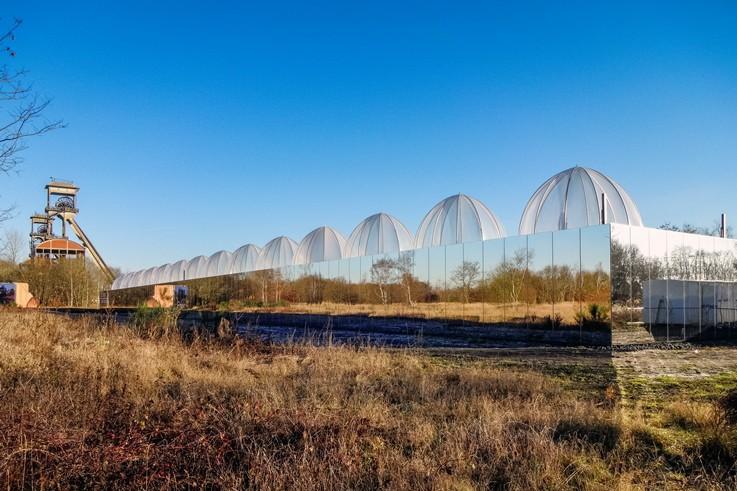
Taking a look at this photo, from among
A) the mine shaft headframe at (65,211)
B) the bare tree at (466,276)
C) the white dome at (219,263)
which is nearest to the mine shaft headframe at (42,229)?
the mine shaft headframe at (65,211)

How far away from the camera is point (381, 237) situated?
962 inches

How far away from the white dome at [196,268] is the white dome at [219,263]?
0.85 meters

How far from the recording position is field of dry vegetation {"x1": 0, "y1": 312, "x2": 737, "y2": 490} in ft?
13.4

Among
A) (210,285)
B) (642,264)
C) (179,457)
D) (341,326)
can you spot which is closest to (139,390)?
(179,457)

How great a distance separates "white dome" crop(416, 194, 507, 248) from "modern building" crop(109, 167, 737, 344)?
43 millimetres

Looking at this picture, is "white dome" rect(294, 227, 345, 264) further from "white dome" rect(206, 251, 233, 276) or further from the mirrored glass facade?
the mirrored glass facade

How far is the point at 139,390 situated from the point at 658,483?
553 centimetres

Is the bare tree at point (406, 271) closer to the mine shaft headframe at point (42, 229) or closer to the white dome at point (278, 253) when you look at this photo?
the white dome at point (278, 253)

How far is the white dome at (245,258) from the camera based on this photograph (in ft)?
119

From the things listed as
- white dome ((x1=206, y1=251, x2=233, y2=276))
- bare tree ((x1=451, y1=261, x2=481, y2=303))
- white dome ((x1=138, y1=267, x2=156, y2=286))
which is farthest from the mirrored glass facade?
white dome ((x1=138, y1=267, x2=156, y2=286))

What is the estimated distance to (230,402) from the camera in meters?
6.07

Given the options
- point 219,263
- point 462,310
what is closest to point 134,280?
point 219,263

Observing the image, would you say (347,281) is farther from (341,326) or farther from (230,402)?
(230,402)

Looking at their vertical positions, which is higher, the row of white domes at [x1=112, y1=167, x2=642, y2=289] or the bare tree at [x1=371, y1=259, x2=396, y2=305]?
the row of white domes at [x1=112, y1=167, x2=642, y2=289]
